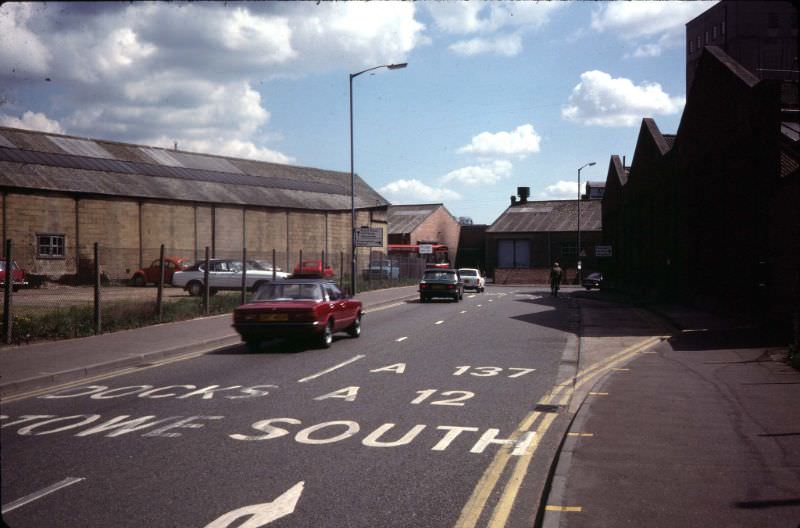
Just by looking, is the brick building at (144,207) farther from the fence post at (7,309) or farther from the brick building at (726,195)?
the fence post at (7,309)

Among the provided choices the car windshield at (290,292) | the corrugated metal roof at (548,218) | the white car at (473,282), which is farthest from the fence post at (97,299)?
the corrugated metal roof at (548,218)

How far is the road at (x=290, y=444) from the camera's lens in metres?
5.26

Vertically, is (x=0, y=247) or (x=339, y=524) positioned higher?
(x=0, y=247)

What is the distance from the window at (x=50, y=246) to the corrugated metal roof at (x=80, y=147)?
9755mm

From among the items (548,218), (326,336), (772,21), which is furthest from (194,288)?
(548,218)

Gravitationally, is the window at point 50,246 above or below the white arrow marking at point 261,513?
above

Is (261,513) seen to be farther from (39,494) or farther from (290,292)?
(290,292)

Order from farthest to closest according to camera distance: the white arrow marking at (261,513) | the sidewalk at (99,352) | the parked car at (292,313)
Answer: the parked car at (292,313) < the sidewalk at (99,352) < the white arrow marking at (261,513)

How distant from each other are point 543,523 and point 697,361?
9654 millimetres

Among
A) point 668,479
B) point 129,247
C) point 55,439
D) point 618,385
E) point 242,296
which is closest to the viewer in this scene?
point 668,479

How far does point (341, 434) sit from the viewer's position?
7648 mm

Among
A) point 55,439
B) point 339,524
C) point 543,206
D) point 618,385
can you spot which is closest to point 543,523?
point 339,524

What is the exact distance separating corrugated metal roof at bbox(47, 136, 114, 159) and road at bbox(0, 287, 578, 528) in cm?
4047

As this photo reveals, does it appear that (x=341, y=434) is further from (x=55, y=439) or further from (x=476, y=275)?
(x=476, y=275)
